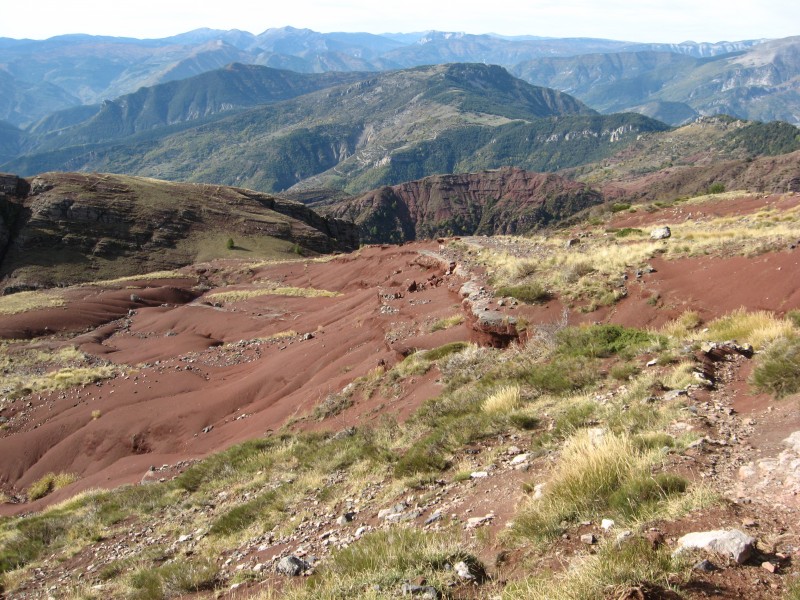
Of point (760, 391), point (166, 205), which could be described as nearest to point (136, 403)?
point (760, 391)

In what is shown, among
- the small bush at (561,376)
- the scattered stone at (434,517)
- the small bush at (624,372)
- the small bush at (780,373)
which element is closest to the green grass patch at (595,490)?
the scattered stone at (434,517)

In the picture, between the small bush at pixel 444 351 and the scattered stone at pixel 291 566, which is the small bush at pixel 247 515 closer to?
the scattered stone at pixel 291 566

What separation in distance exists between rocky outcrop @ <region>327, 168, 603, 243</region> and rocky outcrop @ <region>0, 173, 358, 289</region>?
8247 centimetres

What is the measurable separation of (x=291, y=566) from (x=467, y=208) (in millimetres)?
194231

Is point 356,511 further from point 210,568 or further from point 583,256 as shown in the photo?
point 583,256

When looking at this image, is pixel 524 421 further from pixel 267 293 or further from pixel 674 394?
pixel 267 293

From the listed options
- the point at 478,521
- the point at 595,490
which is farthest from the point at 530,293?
the point at 595,490

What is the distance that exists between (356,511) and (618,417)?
4071mm

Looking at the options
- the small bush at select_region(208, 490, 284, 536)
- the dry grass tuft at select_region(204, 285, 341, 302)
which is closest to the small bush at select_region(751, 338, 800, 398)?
the small bush at select_region(208, 490, 284, 536)

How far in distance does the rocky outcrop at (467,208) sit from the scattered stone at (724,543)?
168 meters

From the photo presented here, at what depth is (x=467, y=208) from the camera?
196m

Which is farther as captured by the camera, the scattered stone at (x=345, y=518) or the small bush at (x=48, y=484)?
the small bush at (x=48, y=484)

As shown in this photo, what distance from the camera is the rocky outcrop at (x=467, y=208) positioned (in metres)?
179

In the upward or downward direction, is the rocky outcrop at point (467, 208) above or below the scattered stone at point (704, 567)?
below
